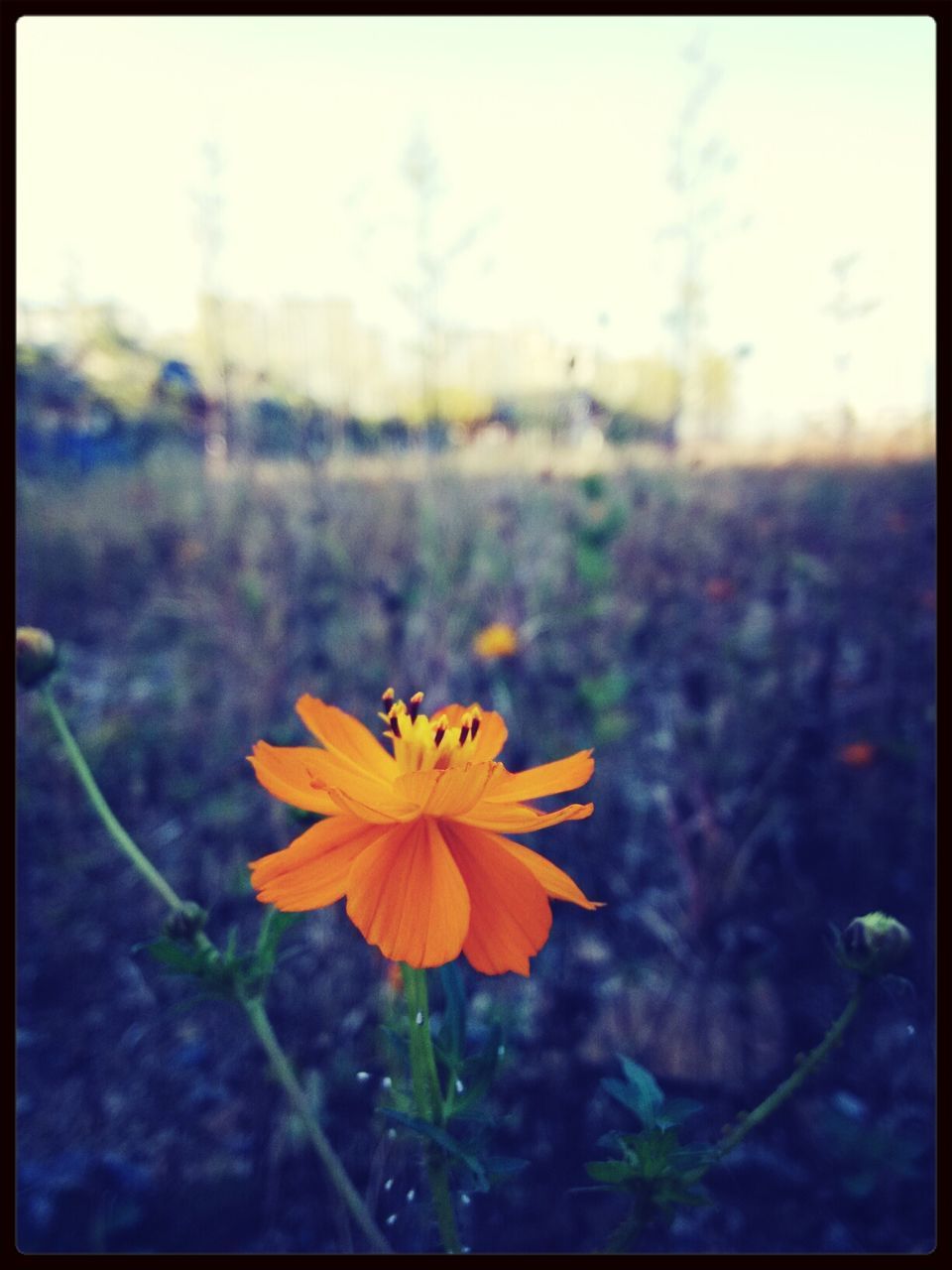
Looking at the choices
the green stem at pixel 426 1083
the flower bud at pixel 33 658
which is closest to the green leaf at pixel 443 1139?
the green stem at pixel 426 1083

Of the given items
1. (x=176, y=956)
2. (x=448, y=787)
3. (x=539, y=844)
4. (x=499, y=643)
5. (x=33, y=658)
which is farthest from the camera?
(x=499, y=643)

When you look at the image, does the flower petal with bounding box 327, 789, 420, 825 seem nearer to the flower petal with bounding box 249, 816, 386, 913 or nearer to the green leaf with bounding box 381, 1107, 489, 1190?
the flower petal with bounding box 249, 816, 386, 913

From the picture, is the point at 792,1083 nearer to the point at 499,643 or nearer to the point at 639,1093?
the point at 639,1093

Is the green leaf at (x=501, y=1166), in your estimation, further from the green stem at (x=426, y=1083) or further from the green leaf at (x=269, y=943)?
the green leaf at (x=269, y=943)

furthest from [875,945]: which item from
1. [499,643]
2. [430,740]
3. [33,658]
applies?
[499,643]

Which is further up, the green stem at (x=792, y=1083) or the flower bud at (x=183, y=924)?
the flower bud at (x=183, y=924)

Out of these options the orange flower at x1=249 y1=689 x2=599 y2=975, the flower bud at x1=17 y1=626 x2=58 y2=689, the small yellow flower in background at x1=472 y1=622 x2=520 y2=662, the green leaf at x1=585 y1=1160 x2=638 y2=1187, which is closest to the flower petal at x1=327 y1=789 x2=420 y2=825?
the orange flower at x1=249 y1=689 x2=599 y2=975
